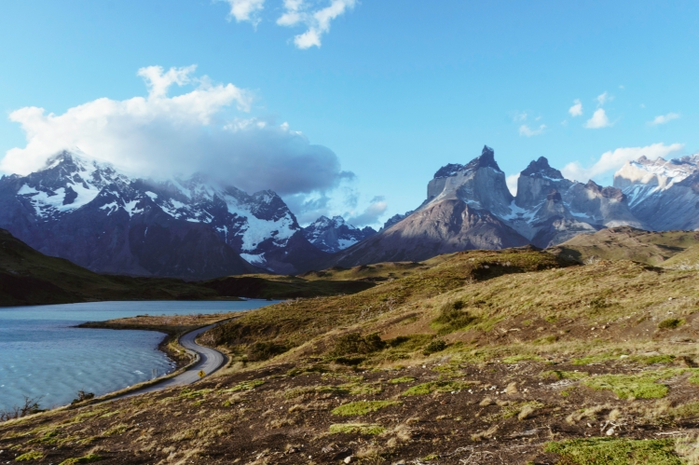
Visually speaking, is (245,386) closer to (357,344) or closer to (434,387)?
(434,387)

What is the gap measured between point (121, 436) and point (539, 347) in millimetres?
27436

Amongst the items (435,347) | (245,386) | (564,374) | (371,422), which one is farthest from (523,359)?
(245,386)

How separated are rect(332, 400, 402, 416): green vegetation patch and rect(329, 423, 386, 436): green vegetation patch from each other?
8.06 ft

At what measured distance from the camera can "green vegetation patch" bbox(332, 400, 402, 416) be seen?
68.4ft

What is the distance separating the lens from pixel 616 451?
38.3ft

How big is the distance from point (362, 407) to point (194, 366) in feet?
147

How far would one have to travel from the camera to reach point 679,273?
1633 inches

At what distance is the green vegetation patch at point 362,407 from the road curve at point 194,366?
90.9 feet

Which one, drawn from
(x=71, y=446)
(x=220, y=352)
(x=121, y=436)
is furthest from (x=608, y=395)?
(x=220, y=352)

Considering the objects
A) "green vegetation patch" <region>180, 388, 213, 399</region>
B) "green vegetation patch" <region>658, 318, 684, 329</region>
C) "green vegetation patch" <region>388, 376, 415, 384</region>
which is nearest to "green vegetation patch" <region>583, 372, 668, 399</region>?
"green vegetation patch" <region>388, 376, 415, 384</region>

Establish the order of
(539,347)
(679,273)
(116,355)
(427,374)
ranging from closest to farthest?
(427,374) → (539,347) → (679,273) → (116,355)

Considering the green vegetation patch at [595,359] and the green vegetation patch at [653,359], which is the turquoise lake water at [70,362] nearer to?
the green vegetation patch at [595,359]

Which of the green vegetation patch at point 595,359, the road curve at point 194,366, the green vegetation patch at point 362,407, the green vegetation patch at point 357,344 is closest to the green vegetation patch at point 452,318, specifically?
the green vegetation patch at point 357,344

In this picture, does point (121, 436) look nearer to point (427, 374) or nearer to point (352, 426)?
point (352, 426)
